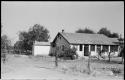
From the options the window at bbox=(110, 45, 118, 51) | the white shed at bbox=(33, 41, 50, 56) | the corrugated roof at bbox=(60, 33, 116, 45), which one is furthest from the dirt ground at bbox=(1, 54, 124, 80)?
the white shed at bbox=(33, 41, 50, 56)

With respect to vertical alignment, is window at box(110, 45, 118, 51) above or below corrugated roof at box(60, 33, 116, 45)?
below

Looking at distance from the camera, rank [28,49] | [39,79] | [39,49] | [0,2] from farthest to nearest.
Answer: [28,49]
[39,49]
[0,2]
[39,79]

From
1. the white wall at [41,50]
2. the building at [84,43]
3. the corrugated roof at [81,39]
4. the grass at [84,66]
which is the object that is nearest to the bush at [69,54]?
the building at [84,43]

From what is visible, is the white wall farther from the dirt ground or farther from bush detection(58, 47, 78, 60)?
the dirt ground

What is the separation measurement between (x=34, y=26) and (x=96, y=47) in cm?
3693

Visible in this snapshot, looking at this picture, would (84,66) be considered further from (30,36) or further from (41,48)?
(30,36)

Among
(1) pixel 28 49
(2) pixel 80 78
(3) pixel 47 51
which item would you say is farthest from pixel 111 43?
(1) pixel 28 49

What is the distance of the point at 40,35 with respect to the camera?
7331 cm

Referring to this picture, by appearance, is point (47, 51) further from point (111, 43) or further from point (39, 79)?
point (39, 79)

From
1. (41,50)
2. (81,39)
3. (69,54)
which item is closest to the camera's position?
(69,54)

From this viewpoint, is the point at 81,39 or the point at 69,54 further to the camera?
the point at 81,39

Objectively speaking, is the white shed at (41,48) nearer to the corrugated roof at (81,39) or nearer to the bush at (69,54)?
the corrugated roof at (81,39)

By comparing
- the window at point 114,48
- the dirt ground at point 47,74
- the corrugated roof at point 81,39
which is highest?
the corrugated roof at point 81,39

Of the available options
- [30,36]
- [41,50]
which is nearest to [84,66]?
[41,50]
